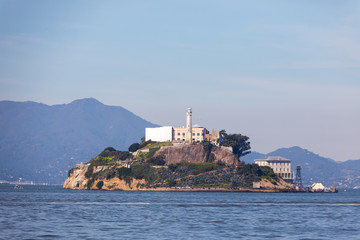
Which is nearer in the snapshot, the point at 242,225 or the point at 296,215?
the point at 242,225

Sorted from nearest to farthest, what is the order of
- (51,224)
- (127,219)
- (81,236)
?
(81,236)
(51,224)
(127,219)

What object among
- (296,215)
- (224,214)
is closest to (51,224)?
(224,214)

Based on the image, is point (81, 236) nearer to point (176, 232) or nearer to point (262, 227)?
point (176, 232)

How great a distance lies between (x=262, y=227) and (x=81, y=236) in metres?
21.7

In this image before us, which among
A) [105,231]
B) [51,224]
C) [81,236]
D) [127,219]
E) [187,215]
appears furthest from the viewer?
[187,215]

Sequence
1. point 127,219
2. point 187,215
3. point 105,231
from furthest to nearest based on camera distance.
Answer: point 187,215, point 127,219, point 105,231

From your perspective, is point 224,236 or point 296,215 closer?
point 224,236

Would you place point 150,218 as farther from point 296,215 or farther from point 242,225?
point 296,215

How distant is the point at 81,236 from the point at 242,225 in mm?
21203

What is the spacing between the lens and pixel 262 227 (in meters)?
70.1

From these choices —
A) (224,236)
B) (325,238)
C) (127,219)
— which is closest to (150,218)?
(127,219)

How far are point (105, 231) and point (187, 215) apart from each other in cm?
2529

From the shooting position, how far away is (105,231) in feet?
208

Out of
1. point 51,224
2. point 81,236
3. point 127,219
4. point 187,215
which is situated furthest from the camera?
point 187,215
